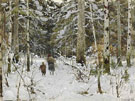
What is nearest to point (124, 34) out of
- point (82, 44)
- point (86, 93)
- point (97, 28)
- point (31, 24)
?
point (97, 28)

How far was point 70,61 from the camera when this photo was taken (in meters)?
13.9

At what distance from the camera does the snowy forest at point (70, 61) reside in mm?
7941

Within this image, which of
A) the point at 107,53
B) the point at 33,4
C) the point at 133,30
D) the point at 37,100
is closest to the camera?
the point at 37,100

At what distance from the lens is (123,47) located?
89.9 feet

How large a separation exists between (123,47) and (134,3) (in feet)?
16.1

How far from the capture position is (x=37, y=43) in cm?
3188

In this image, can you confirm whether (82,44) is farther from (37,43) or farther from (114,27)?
(37,43)

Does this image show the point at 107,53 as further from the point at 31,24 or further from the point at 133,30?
the point at 133,30

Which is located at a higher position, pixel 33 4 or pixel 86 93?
pixel 33 4

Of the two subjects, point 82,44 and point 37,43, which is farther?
point 37,43

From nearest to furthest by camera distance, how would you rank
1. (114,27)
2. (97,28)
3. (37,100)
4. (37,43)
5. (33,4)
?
(37,100)
(97,28)
(33,4)
(114,27)
(37,43)

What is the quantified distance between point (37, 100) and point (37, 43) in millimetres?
24864

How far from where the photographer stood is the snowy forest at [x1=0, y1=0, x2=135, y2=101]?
7941 mm

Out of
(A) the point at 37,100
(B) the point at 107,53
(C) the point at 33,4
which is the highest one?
(C) the point at 33,4
